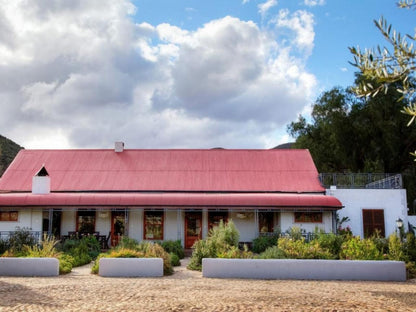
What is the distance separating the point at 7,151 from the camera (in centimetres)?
5444

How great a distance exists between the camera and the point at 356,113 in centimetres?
3800

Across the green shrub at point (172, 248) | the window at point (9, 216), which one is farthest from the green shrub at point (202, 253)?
the window at point (9, 216)

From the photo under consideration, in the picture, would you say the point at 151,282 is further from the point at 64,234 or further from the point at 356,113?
the point at 356,113

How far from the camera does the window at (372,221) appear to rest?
75.1ft

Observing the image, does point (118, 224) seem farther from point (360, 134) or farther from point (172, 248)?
point (360, 134)

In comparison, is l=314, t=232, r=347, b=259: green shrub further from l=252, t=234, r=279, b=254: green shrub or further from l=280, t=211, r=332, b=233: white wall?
l=280, t=211, r=332, b=233: white wall

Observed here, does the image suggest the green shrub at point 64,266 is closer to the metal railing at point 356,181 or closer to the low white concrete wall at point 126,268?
the low white concrete wall at point 126,268

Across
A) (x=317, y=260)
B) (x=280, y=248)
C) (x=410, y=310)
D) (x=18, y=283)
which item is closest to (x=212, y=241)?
(x=280, y=248)

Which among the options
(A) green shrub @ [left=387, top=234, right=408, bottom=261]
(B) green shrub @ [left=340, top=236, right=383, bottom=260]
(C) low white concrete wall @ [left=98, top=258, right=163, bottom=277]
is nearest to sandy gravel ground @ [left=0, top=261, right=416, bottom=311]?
(C) low white concrete wall @ [left=98, top=258, right=163, bottom=277]

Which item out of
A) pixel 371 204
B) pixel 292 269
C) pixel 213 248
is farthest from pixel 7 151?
pixel 292 269

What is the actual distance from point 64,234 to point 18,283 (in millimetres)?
11485

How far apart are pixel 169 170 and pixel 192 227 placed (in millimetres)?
4169

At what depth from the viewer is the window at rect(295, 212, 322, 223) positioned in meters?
22.7

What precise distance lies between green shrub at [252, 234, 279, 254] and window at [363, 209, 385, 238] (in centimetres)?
505
